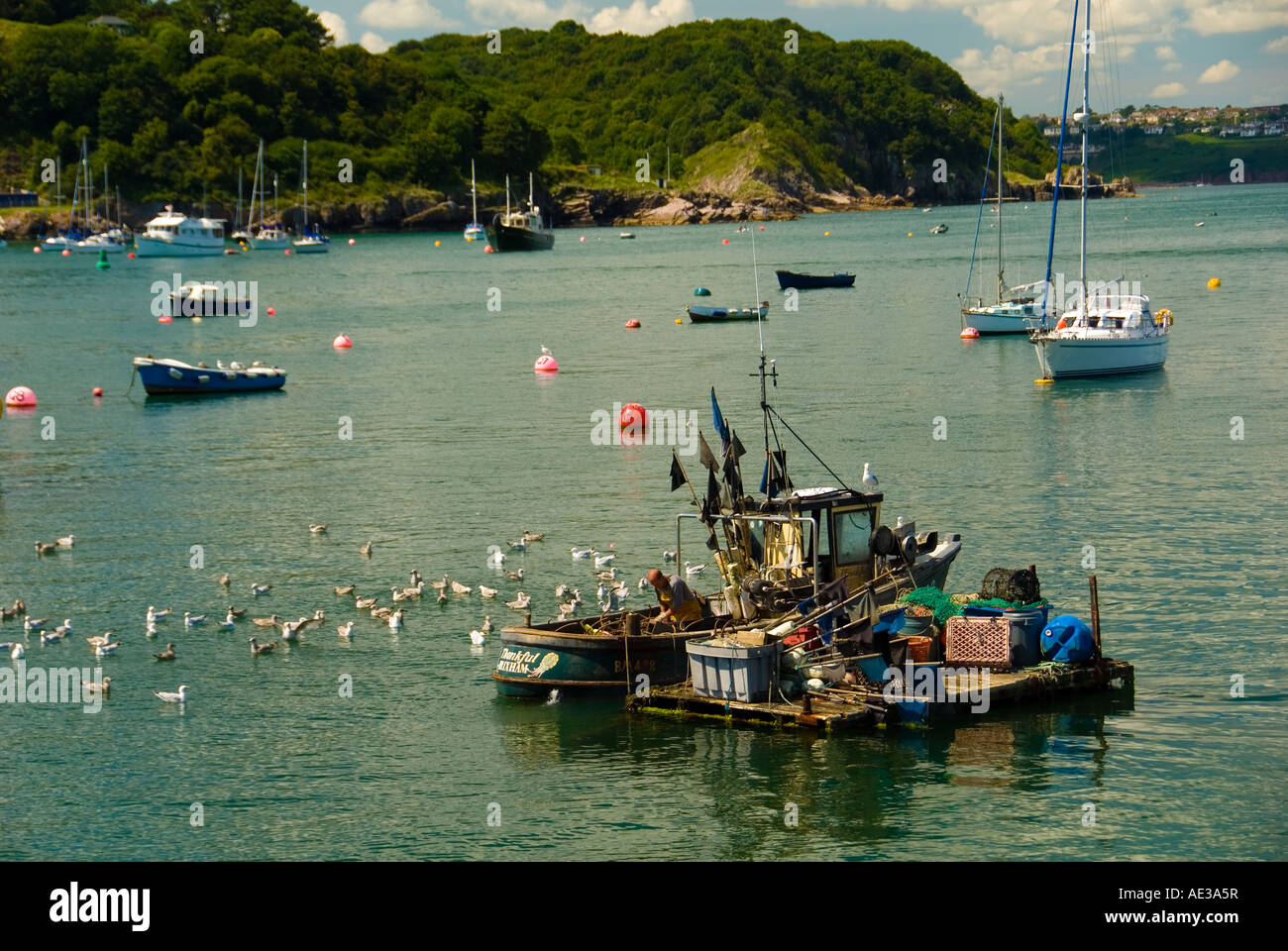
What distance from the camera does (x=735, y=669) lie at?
2338 centimetres

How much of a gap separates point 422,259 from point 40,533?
12703cm

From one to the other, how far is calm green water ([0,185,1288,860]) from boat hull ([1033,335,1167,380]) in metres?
0.92

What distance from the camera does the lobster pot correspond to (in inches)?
915

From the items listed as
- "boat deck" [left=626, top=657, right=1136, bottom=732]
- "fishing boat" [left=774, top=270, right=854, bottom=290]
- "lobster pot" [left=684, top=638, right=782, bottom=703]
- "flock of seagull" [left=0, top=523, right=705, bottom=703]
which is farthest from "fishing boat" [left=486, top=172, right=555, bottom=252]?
"lobster pot" [left=684, top=638, right=782, bottom=703]

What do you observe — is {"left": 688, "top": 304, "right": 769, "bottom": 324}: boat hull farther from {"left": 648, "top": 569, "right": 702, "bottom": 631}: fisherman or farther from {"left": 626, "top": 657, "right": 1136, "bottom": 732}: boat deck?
{"left": 626, "top": 657, "right": 1136, "bottom": 732}: boat deck

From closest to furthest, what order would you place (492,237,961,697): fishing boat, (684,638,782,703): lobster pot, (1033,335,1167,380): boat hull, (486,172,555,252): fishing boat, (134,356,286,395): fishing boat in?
(684,638,782,703): lobster pot < (492,237,961,697): fishing boat < (1033,335,1167,380): boat hull < (134,356,286,395): fishing boat < (486,172,555,252): fishing boat

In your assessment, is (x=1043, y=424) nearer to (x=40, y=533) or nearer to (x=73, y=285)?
(x=40, y=533)

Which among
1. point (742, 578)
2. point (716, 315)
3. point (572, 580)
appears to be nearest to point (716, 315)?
point (716, 315)

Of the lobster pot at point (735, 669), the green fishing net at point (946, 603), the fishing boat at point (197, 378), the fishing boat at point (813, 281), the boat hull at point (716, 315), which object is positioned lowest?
the lobster pot at point (735, 669)

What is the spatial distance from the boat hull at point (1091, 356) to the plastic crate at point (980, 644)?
37874mm

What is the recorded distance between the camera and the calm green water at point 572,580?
2108 cm

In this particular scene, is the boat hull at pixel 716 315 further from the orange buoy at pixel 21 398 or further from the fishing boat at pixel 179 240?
the fishing boat at pixel 179 240

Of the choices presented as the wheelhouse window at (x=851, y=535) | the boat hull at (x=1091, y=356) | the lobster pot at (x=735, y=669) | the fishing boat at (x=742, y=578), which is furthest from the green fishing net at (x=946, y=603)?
the boat hull at (x=1091, y=356)
